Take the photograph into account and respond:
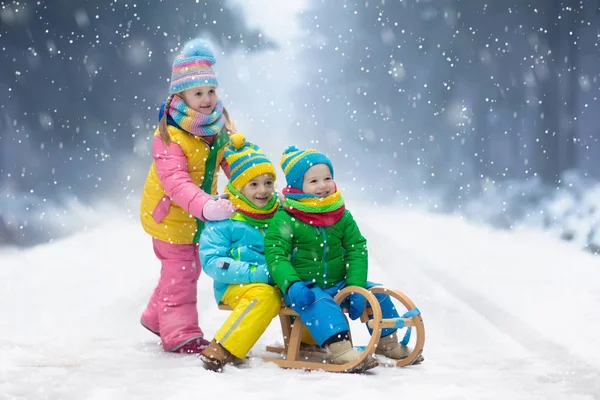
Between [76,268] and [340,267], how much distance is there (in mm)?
4758

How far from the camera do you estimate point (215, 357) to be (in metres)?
4.06

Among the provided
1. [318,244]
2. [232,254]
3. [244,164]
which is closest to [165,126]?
[244,164]

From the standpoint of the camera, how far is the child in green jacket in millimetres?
4117

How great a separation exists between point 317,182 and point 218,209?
1.72ft

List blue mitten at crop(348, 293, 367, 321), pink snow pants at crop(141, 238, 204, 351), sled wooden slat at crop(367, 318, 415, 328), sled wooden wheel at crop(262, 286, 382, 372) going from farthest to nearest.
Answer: pink snow pants at crop(141, 238, 204, 351), blue mitten at crop(348, 293, 367, 321), sled wooden slat at crop(367, 318, 415, 328), sled wooden wheel at crop(262, 286, 382, 372)

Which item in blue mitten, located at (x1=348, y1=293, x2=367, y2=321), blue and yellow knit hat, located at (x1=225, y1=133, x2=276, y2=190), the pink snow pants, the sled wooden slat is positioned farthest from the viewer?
the pink snow pants

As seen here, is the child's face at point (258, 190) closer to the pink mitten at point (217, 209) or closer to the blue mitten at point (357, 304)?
the pink mitten at point (217, 209)

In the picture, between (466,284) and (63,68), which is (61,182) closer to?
(63,68)

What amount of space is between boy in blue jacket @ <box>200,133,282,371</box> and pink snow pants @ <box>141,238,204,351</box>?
1.30ft

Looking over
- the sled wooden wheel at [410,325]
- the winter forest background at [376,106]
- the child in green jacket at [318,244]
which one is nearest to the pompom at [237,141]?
the child in green jacket at [318,244]

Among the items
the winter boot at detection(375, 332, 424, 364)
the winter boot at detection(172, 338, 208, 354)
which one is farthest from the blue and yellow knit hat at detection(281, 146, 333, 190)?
the winter boot at detection(172, 338, 208, 354)

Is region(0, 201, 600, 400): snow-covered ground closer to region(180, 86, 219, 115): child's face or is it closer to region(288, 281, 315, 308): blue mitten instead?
region(288, 281, 315, 308): blue mitten

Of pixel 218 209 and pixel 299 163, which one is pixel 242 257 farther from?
pixel 299 163

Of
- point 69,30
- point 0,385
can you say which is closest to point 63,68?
point 69,30
